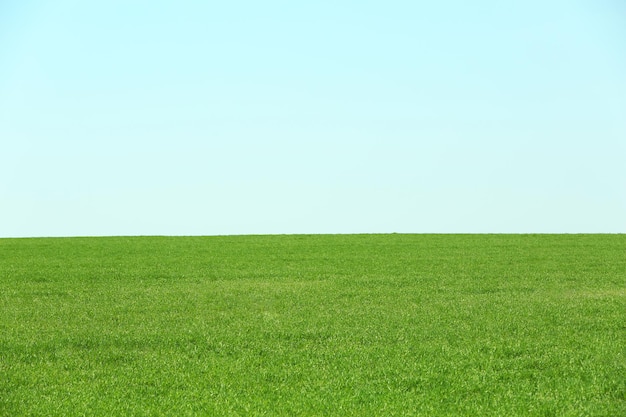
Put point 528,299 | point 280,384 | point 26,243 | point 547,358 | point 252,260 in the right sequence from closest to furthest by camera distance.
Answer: point 280,384 → point 547,358 → point 528,299 → point 252,260 → point 26,243

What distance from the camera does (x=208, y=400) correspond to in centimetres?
700

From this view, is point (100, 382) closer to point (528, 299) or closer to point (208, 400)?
point (208, 400)

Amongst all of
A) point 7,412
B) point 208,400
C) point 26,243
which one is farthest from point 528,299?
point 26,243

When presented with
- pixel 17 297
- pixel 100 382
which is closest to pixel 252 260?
pixel 17 297

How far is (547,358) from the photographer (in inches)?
333

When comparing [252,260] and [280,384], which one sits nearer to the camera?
[280,384]

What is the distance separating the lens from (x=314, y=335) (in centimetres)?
946

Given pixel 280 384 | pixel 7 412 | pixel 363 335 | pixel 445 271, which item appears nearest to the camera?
pixel 7 412

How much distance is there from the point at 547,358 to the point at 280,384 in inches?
130

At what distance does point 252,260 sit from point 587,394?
10912 millimetres

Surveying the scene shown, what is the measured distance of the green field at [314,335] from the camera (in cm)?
710

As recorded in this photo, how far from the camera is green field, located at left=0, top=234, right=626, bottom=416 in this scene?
23.3 ft

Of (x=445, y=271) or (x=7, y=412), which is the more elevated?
(x=445, y=271)

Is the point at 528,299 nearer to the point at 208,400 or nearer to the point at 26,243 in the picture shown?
the point at 208,400
